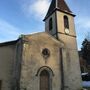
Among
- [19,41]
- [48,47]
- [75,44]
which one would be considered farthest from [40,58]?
[75,44]

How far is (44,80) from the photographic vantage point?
1794cm

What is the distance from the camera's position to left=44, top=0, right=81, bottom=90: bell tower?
19562mm

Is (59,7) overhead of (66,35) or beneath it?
overhead

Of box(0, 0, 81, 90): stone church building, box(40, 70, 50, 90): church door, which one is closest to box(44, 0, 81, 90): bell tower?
box(0, 0, 81, 90): stone church building

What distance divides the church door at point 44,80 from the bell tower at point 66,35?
2.11 meters

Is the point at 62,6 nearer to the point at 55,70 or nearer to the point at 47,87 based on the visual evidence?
the point at 55,70

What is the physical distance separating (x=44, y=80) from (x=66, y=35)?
7.30m

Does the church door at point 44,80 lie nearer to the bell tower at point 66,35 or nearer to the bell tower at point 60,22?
the bell tower at point 66,35

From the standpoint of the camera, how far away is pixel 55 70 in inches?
733

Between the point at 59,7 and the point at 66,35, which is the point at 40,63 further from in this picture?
the point at 59,7

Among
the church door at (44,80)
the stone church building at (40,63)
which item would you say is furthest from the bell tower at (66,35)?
the church door at (44,80)

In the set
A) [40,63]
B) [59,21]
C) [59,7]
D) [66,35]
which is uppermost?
[59,7]

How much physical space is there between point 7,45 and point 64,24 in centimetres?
863

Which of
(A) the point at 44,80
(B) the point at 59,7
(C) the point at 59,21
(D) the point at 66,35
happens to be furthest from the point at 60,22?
(A) the point at 44,80
